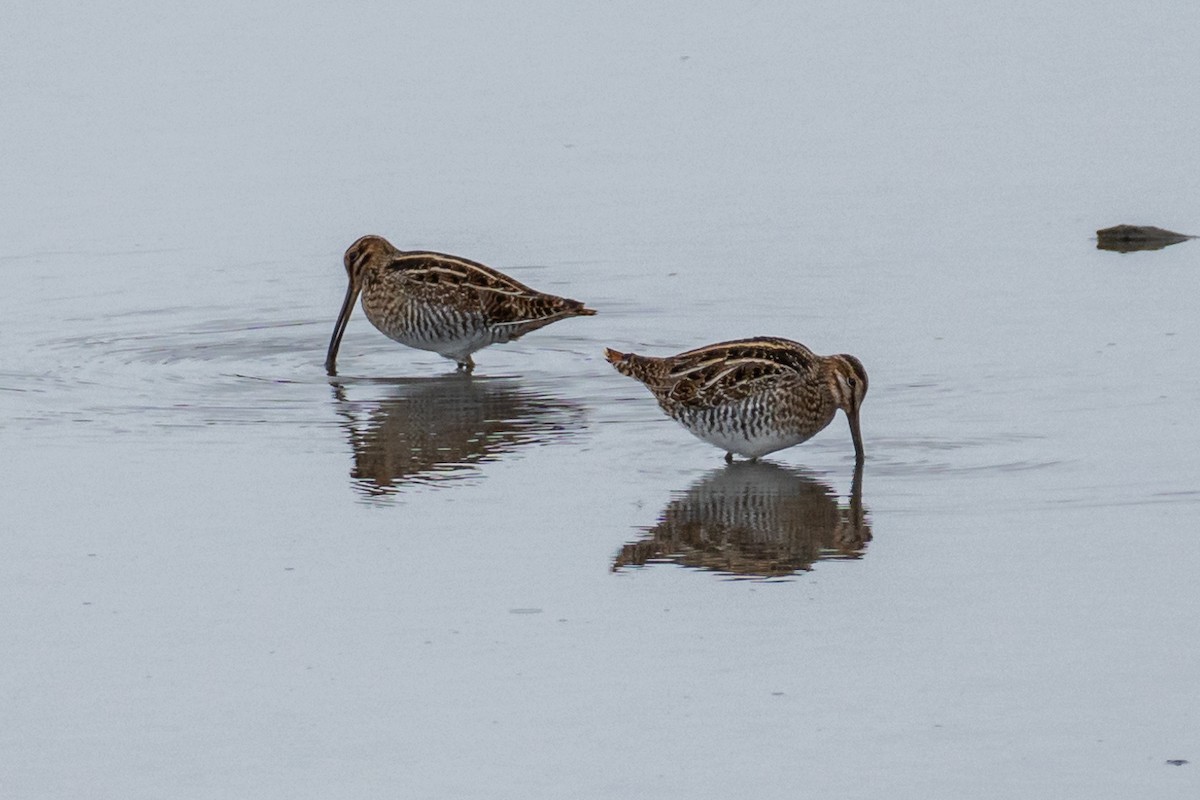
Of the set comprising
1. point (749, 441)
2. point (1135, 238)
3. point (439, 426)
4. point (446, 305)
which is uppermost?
point (1135, 238)

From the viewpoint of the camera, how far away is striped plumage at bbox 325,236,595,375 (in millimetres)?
11812

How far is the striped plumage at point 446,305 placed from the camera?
11.8 m

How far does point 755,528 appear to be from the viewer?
8297mm

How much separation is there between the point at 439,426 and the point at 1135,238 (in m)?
5.16

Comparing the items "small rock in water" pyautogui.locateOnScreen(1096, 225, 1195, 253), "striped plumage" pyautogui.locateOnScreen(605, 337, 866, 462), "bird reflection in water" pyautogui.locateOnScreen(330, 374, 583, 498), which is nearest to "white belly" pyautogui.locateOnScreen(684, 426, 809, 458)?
"striped plumage" pyautogui.locateOnScreen(605, 337, 866, 462)

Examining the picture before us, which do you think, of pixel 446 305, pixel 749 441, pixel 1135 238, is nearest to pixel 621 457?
pixel 749 441

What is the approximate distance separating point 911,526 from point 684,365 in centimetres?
184

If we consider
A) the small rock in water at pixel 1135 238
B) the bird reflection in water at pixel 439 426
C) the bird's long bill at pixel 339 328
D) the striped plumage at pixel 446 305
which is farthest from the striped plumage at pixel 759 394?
the small rock in water at pixel 1135 238

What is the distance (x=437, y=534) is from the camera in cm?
824

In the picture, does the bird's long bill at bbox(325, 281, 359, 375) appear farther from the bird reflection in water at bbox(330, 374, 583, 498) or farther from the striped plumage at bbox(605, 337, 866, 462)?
the striped plumage at bbox(605, 337, 866, 462)

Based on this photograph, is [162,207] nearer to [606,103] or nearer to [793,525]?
[606,103]

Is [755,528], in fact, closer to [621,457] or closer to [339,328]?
[621,457]

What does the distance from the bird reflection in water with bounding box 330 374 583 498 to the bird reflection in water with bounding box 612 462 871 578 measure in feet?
3.52

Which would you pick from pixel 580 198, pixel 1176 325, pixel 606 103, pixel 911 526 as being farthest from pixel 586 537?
pixel 606 103
